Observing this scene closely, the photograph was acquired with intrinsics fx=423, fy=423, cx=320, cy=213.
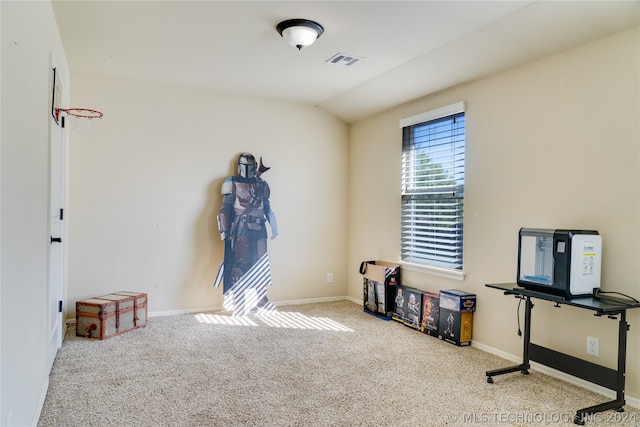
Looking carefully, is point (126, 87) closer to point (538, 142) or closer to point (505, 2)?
point (505, 2)

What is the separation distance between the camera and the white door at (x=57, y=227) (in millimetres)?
3006

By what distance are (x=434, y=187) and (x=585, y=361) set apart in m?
1.96

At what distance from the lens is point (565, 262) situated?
2.60 m

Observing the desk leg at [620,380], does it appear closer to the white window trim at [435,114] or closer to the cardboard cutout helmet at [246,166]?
the white window trim at [435,114]

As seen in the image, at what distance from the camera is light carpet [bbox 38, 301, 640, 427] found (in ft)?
7.78

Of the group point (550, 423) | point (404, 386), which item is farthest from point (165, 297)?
point (550, 423)

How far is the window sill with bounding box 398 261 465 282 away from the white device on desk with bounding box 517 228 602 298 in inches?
39.6

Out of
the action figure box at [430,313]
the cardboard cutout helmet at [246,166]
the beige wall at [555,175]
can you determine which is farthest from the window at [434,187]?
the cardboard cutout helmet at [246,166]

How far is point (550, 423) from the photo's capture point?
235 centimetres

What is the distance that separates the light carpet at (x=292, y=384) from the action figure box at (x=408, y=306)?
0.54 ft

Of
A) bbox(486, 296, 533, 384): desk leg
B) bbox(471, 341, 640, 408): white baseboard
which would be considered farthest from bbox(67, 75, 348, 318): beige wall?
bbox(486, 296, 533, 384): desk leg

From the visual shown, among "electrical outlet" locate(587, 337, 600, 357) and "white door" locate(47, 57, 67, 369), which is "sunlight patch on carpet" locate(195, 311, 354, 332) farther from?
"electrical outlet" locate(587, 337, 600, 357)

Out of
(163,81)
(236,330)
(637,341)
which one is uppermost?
(163,81)

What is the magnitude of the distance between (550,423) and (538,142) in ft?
6.35
